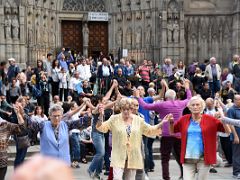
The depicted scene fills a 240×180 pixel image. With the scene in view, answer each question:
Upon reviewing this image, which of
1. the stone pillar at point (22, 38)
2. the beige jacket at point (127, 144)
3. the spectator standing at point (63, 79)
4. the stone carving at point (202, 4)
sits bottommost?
the beige jacket at point (127, 144)

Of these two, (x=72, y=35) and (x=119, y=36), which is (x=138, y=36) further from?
(x=72, y=35)

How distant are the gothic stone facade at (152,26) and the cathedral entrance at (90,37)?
0.44m

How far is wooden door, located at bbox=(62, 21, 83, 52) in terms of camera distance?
26.8 metres

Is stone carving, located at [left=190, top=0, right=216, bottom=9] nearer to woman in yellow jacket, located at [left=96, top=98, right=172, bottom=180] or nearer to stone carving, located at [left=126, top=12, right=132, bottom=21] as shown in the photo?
stone carving, located at [left=126, top=12, right=132, bottom=21]

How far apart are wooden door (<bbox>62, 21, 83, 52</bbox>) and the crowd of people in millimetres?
9479

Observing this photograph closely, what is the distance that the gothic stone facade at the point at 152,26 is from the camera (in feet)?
80.9

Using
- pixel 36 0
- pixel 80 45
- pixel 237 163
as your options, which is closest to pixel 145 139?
pixel 237 163

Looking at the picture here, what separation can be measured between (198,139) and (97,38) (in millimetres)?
21409

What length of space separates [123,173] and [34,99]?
391 inches

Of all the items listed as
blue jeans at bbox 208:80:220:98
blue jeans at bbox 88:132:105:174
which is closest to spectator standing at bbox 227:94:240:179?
blue jeans at bbox 88:132:105:174

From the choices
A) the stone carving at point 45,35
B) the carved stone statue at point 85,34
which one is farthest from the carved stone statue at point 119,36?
the stone carving at point 45,35

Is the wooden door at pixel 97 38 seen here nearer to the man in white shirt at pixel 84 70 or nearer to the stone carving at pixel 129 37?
the stone carving at pixel 129 37

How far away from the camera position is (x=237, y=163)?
10.3 meters

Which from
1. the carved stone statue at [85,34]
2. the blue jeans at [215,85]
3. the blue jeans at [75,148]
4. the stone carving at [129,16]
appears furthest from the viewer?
the carved stone statue at [85,34]
